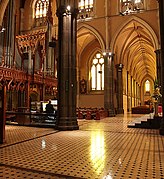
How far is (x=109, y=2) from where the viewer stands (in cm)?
2000

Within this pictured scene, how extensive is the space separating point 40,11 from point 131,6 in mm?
10497

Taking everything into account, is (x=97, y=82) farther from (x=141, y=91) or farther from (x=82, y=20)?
(x=141, y=91)

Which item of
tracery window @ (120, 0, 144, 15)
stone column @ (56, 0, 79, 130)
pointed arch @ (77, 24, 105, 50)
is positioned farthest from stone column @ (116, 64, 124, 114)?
stone column @ (56, 0, 79, 130)

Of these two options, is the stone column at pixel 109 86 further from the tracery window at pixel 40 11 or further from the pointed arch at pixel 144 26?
the tracery window at pixel 40 11

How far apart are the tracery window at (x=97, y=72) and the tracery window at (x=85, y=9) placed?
5446 mm

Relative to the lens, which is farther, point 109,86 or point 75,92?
point 109,86

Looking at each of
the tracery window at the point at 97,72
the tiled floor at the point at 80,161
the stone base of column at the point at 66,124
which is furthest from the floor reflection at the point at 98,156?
the tracery window at the point at 97,72

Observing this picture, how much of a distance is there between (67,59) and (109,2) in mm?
13204

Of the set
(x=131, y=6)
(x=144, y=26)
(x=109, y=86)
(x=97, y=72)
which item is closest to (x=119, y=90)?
(x=97, y=72)

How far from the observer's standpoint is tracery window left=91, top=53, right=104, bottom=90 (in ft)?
79.6

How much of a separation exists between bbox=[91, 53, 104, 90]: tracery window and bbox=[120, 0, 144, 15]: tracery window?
21.7 ft

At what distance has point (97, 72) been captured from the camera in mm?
24797

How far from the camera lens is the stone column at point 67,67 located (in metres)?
8.97

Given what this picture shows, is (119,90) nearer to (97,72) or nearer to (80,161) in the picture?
(97,72)
